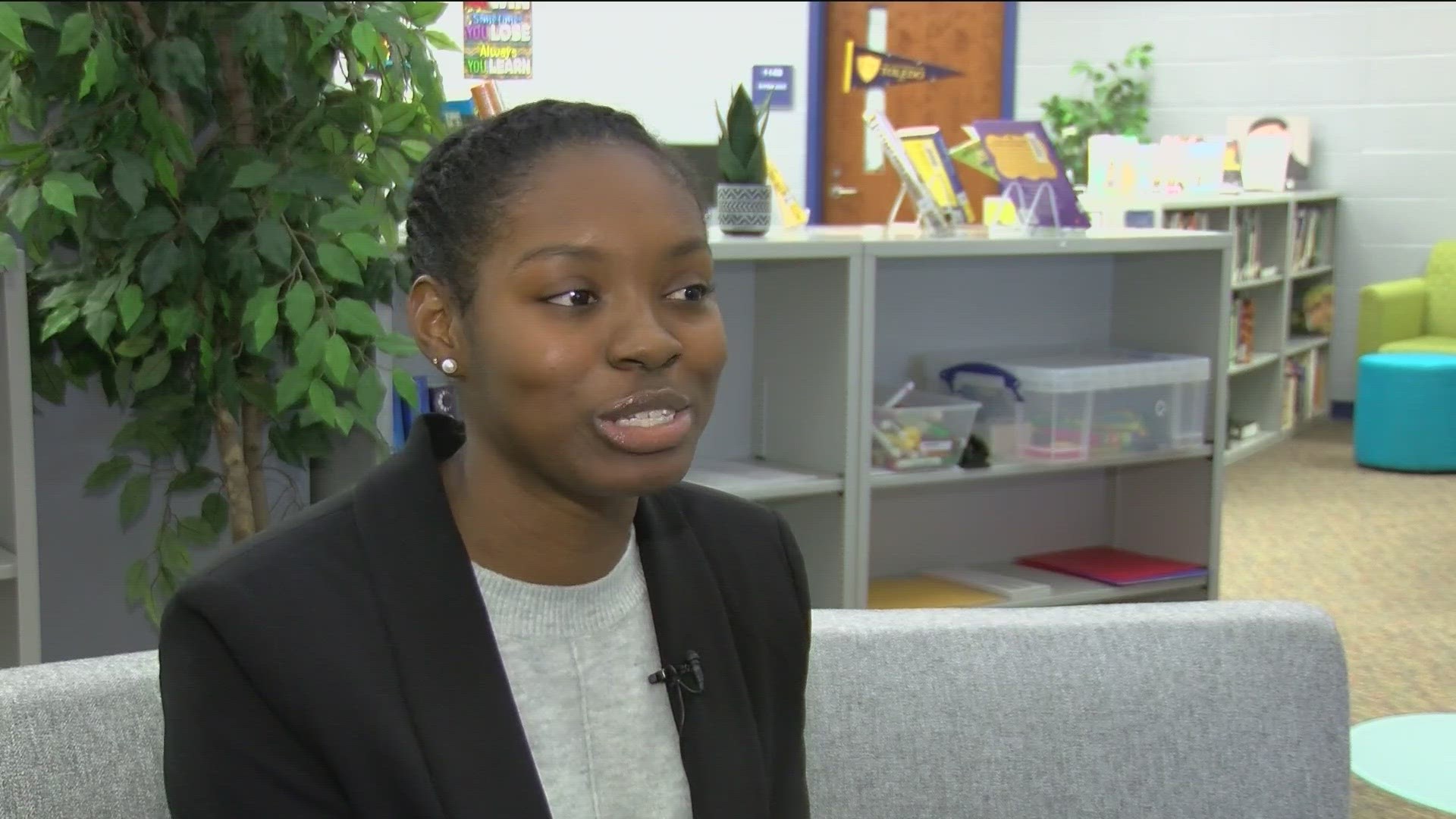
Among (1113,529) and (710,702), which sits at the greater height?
(710,702)

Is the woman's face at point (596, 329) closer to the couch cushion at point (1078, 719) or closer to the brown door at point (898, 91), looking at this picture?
the couch cushion at point (1078, 719)

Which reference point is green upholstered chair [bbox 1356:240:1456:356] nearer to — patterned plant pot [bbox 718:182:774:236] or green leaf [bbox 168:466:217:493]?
patterned plant pot [bbox 718:182:774:236]

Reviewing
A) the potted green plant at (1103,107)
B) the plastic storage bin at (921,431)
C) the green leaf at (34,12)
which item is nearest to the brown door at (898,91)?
the potted green plant at (1103,107)

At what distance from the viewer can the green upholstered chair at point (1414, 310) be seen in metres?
5.30

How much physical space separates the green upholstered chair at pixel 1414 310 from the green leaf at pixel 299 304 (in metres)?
4.76

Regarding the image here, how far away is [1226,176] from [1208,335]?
124 inches

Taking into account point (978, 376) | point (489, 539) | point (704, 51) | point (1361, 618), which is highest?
point (704, 51)

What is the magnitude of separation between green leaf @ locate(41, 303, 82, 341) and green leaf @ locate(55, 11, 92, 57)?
2.90 ft

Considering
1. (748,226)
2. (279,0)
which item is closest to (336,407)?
(748,226)

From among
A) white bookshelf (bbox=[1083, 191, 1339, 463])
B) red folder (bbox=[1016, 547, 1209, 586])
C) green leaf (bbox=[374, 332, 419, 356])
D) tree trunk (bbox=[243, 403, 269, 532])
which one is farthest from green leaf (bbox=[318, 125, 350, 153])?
white bookshelf (bbox=[1083, 191, 1339, 463])

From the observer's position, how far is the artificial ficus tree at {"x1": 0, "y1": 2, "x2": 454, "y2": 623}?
1.15 m

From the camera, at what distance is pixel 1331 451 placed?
5.34 m

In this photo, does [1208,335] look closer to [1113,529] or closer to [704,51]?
[1113,529]

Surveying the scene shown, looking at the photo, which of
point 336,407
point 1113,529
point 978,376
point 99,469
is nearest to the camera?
point 336,407
